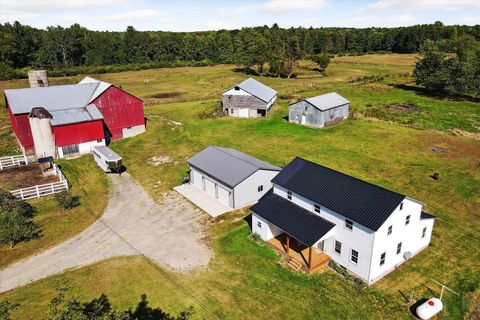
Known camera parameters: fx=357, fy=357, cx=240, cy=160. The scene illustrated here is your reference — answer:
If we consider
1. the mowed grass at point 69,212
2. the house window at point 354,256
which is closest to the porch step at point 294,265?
the house window at point 354,256

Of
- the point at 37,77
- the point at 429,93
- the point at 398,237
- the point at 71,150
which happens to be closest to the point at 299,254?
the point at 398,237

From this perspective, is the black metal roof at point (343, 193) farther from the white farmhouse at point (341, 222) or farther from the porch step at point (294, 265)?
the porch step at point (294, 265)

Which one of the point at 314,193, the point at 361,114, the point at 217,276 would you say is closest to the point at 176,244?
the point at 217,276

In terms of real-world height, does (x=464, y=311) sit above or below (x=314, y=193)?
below

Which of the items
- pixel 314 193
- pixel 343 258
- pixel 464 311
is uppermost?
pixel 314 193

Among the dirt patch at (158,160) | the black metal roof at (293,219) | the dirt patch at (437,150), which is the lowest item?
the dirt patch at (437,150)

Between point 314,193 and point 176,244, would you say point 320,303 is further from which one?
point 176,244
